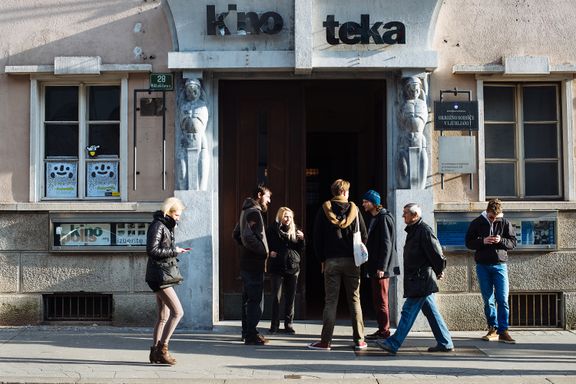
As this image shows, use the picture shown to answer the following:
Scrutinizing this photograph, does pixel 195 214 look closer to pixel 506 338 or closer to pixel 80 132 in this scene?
pixel 80 132

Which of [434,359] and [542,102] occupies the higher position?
[542,102]

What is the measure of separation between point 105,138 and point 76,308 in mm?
2422

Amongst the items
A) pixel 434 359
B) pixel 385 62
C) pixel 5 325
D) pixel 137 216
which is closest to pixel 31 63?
pixel 137 216

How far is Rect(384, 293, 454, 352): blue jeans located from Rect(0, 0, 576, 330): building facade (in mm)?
1573

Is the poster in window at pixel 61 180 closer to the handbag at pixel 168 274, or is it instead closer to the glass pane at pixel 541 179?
the handbag at pixel 168 274

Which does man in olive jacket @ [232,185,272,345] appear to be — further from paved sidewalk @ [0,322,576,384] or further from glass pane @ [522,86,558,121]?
glass pane @ [522,86,558,121]

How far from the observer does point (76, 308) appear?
36.4 feet

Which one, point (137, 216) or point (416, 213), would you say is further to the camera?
point (137, 216)

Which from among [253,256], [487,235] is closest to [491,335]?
[487,235]

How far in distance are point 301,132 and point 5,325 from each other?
4.93 meters

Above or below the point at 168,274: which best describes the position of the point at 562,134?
above

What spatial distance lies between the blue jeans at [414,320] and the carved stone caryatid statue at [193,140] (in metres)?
3.34

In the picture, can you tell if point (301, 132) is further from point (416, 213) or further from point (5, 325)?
point (5, 325)

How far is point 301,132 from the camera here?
1143cm
